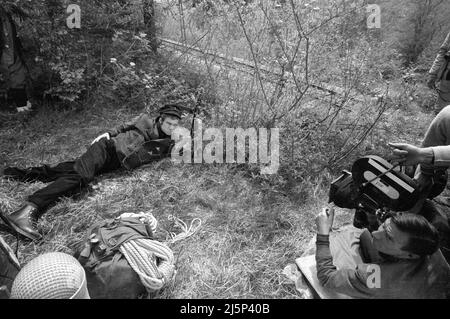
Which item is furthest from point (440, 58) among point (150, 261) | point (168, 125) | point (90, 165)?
point (90, 165)

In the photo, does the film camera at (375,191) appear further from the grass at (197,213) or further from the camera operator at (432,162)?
the grass at (197,213)

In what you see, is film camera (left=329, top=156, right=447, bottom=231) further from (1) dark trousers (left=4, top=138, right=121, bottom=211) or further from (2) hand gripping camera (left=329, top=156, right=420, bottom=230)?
(1) dark trousers (left=4, top=138, right=121, bottom=211)

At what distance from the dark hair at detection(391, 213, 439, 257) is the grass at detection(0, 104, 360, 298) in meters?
0.80

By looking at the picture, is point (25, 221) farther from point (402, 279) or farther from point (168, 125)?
point (402, 279)

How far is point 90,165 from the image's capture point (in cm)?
272

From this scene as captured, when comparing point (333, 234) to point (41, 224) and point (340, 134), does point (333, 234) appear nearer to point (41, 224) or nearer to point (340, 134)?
point (340, 134)

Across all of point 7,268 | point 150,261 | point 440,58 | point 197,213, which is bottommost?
point 197,213

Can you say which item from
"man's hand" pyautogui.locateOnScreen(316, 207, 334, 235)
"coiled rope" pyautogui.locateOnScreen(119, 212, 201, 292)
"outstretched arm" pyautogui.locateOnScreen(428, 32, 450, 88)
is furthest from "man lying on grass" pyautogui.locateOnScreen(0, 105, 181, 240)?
"outstretched arm" pyautogui.locateOnScreen(428, 32, 450, 88)

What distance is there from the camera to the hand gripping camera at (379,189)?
6.05 ft

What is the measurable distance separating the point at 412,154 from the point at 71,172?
261 cm

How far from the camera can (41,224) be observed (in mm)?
2340

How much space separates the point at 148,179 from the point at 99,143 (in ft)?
1.80

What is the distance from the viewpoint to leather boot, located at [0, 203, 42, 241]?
7.15 ft

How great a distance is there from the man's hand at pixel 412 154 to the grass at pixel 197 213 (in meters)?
0.80
